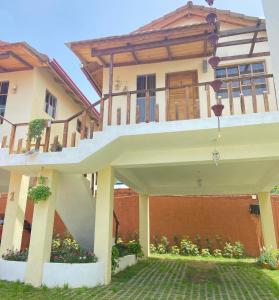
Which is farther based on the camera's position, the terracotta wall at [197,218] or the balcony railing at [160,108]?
the terracotta wall at [197,218]

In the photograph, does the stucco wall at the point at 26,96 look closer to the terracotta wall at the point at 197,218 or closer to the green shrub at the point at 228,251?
the terracotta wall at the point at 197,218

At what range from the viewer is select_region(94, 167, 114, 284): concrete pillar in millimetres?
7422

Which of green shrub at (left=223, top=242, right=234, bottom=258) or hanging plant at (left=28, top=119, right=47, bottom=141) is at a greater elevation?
hanging plant at (left=28, top=119, right=47, bottom=141)

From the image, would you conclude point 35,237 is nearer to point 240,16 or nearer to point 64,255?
point 64,255

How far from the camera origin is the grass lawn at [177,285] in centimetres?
631

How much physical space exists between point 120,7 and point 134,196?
9.85m

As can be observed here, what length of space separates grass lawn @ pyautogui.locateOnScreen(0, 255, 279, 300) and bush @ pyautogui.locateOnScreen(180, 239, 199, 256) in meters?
2.92

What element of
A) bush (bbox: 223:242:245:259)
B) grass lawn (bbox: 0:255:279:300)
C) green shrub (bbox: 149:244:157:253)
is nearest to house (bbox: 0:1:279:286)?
grass lawn (bbox: 0:255:279:300)

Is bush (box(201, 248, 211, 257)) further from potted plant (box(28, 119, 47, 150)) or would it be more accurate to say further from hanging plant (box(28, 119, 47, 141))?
hanging plant (box(28, 119, 47, 141))

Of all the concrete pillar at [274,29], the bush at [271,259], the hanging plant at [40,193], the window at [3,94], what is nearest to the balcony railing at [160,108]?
the window at [3,94]

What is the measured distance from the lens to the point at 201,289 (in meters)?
7.14

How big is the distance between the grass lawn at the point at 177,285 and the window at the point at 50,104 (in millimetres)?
5771

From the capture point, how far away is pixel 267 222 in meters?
12.1

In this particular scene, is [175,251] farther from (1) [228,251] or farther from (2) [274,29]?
(2) [274,29]
